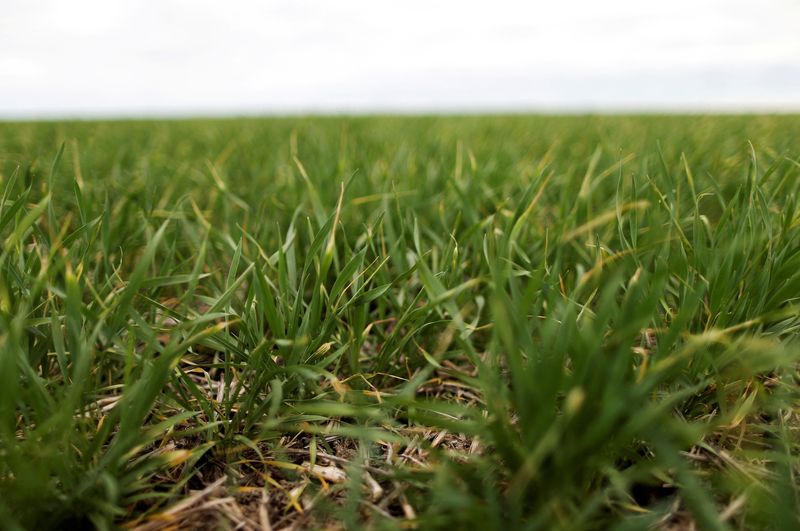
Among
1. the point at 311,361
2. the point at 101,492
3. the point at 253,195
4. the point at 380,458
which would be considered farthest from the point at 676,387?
the point at 253,195

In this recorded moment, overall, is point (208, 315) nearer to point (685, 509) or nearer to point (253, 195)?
point (685, 509)

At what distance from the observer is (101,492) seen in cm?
72

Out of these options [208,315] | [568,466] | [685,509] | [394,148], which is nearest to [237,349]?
[208,315]

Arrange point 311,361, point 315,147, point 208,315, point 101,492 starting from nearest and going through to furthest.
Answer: point 101,492
point 208,315
point 311,361
point 315,147

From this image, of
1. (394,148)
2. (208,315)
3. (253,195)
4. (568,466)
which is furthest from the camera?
(394,148)

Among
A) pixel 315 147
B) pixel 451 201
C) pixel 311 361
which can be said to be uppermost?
pixel 315 147

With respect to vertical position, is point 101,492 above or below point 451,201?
below

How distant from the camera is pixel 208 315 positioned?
834mm

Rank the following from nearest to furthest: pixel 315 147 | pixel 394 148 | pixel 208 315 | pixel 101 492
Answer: pixel 101 492 < pixel 208 315 < pixel 315 147 < pixel 394 148

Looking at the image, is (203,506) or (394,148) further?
(394,148)

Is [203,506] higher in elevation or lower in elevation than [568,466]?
lower

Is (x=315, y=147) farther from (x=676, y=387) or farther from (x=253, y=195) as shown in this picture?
(x=676, y=387)

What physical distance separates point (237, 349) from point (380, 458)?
31 centimetres

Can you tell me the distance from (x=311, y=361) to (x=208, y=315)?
0.25m
